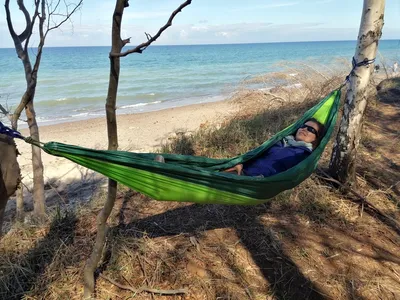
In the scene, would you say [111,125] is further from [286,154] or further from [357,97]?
[357,97]

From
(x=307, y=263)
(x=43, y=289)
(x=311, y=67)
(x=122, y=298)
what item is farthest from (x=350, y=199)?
(x=311, y=67)

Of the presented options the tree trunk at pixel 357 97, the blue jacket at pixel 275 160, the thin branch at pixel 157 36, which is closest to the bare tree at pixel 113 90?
the thin branch at pixel 157 36

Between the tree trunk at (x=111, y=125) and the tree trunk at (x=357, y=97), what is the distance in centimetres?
168

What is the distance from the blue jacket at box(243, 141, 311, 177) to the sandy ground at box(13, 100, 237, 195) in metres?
2.46

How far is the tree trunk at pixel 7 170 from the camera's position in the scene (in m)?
Answer: 1.33

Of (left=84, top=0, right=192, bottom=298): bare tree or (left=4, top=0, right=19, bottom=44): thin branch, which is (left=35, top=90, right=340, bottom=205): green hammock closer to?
(left=84, top=0, right=192, bottom=298): bare tree

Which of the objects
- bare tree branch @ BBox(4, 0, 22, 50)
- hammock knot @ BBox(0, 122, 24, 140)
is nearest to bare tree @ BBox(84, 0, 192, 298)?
hammock knot @ BBox(0, 122, 24, 140)

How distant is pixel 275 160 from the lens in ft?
8.10

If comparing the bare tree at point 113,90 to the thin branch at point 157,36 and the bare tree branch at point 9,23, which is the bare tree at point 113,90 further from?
the bare tree branch at point 9,23

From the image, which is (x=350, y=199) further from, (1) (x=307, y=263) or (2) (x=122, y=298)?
(2) (x=122, y=298)

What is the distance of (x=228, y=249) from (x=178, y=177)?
2.21 ft

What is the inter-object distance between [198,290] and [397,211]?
1509 millimetres

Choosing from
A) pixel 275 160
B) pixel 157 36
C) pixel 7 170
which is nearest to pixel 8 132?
pixel 7 170

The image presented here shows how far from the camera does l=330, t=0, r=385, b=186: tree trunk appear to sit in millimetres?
2227
